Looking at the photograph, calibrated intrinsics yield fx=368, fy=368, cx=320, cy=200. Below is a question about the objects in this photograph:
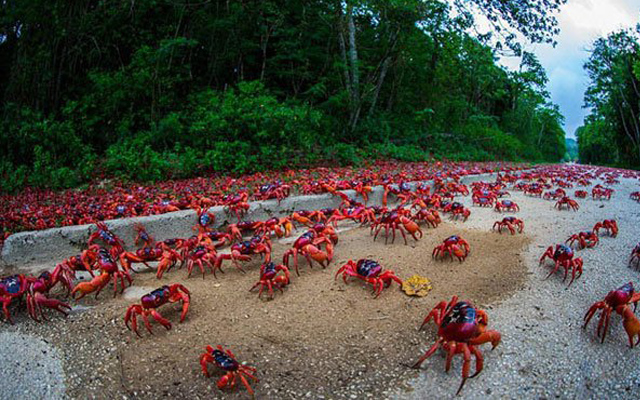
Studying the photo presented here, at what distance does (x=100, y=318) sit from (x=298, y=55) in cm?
1397

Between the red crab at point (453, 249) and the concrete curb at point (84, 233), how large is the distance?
3.25m

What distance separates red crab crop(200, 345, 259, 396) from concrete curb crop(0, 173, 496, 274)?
332 cm

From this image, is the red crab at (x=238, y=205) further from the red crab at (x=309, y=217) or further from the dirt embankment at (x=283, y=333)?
the dirt embankment at (x=283, y=333)

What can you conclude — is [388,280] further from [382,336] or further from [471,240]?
[471,240]

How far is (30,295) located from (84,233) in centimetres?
189

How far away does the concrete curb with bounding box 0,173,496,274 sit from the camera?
15.1 feet

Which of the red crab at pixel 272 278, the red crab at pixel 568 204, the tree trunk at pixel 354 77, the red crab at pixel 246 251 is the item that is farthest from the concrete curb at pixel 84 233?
the tree trunk at pixel 354 77

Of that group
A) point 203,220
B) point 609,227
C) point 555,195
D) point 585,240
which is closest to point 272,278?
point 203,220

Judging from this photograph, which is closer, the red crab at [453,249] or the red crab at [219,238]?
the red crab at [453,249]

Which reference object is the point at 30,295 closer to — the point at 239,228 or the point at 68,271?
the point at 68,271

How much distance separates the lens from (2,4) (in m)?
14.0

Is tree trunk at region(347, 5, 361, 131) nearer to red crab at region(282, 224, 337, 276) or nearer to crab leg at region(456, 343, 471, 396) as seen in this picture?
red crab at region(282, 224, 337, 276)

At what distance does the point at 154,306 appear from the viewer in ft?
10.00

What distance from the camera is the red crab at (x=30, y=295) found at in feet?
10.4
